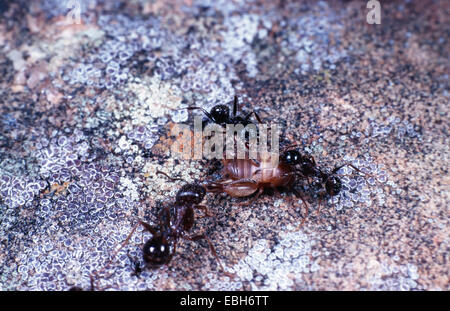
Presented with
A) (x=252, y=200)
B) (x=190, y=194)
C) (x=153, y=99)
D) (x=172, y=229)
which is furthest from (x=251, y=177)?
(x=153, y=99)

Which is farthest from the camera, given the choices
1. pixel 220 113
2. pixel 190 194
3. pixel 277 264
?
pixel 220 113

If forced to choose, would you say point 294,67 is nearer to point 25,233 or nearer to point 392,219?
point 392,219

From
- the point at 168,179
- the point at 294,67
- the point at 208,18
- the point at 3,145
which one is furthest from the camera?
the point at 208,18

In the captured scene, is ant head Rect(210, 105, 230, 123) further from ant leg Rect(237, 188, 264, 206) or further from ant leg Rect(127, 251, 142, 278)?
ant leg Rect(127, 251, 142, 278)

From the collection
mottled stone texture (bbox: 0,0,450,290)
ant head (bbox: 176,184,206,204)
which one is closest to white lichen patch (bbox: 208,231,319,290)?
mottled stone texture (bbox: 0,0,450,290)

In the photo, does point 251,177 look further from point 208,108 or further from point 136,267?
point 136,267
